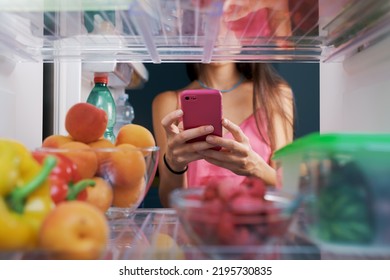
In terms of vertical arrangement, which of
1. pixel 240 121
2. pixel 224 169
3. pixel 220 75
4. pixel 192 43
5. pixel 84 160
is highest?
pixel 220 75

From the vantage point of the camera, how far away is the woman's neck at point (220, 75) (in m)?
2.20

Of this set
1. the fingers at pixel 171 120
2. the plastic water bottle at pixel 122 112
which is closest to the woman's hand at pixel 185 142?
the fingers at pixel 171 120

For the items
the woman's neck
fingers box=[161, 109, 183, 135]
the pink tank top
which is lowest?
the pink tank top

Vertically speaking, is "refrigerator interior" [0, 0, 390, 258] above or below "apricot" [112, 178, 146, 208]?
above

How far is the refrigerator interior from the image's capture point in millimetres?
729

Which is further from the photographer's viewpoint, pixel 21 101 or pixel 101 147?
pixel 21 101

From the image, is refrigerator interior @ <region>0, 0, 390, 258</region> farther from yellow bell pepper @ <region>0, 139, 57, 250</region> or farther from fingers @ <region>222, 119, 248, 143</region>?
yellow bell pepper @ <region>0, 139, 57, 250</region>

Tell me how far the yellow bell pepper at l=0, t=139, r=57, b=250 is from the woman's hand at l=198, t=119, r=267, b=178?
1.56ft

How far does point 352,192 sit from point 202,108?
461 mm

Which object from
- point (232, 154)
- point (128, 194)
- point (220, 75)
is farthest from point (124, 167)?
point (220, 75)

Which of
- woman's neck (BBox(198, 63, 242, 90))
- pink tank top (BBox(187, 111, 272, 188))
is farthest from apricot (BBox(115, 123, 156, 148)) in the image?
woman's neck (BBox(198, 63, 242, 90))

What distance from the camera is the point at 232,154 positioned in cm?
97

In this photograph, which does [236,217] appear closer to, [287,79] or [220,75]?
[220,75]
